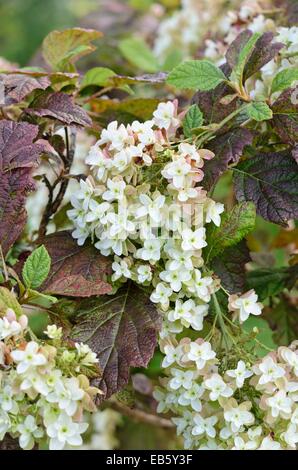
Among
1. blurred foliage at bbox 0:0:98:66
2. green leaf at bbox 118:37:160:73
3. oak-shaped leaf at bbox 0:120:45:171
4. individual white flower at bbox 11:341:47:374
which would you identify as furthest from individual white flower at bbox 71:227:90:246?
Result: blurred foliage at bbox 0:0:98:66

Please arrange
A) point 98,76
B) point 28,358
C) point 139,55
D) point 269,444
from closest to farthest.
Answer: point 28,358, point 269,444, point 98,76, point 139,55

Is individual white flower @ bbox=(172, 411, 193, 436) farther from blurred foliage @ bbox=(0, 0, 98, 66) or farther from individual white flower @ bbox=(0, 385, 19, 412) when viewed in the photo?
blurred foliage @ bbox=(0, 0, 98, 66)

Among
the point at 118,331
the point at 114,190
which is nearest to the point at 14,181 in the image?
the point at 114,190

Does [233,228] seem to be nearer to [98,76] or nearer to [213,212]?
[213,212]

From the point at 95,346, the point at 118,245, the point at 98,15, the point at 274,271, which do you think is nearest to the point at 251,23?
the point at 274,271

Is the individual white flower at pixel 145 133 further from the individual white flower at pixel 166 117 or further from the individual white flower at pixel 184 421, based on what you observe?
the individual white flower at pixel 184 421

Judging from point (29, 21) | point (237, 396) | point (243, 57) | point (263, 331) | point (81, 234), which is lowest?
point (29, 21)
